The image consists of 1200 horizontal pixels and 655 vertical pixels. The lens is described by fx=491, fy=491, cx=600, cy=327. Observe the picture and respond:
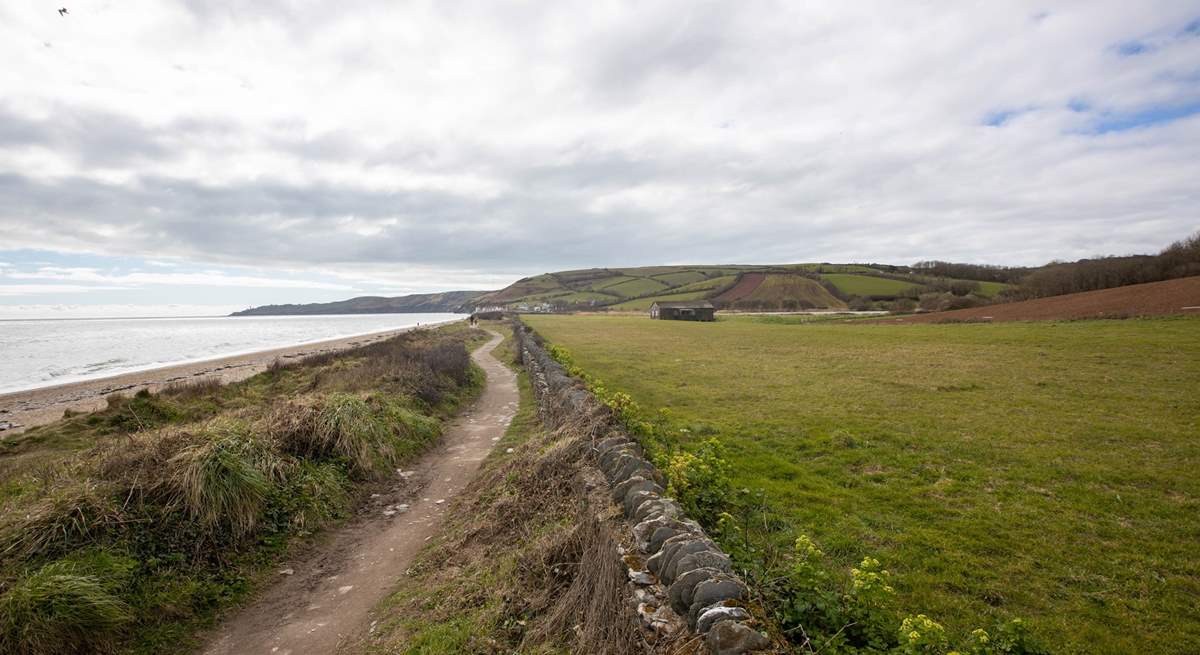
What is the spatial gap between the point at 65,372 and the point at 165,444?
3669cm

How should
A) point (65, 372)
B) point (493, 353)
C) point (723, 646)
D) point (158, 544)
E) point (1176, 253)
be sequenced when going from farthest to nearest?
point (1176, 253)
point (493, 353)
point (65, 372)
point (158, 544)
point (723, 646)

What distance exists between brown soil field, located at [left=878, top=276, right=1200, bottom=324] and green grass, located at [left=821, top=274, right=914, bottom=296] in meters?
59.1

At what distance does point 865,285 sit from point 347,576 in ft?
379

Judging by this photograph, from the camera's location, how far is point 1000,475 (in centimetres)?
733

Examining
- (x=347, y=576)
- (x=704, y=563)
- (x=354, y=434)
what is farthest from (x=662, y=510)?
(x=354, y=434)

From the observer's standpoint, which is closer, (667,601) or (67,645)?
(667,601)

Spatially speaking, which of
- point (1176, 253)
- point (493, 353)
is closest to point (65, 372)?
point (493, 353)

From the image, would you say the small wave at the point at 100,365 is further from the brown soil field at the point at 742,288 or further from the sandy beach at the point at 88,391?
the brown soil field at the point at 742,288

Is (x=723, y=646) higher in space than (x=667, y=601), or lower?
higher

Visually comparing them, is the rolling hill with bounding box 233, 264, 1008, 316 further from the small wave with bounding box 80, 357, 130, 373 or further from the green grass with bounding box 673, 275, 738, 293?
the small wave with bounding box 80, 357, 130, 373

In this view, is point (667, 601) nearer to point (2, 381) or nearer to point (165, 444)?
point (165, 444)

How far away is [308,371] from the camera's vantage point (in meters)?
22.9

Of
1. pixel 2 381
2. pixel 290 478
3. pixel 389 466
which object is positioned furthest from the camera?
pixel 2 381

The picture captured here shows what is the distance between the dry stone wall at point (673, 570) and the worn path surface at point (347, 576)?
Result: 123 inches
